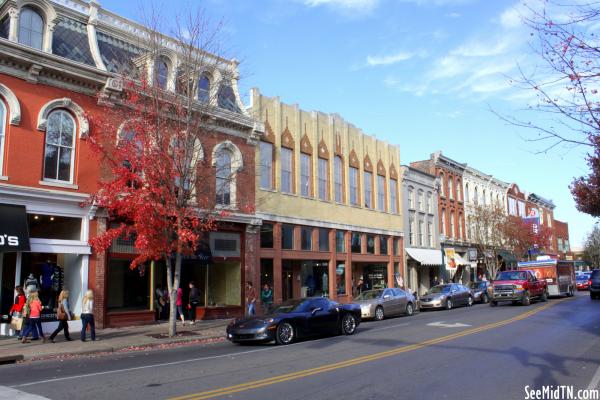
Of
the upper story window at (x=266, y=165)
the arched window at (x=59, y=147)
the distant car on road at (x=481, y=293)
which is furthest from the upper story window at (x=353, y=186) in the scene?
the arched window at (x=59, y=147)

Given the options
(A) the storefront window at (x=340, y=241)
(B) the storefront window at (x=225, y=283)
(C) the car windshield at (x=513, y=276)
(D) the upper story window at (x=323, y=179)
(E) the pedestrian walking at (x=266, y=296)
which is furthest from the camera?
(A) the storefront window at (x=340, y=241)

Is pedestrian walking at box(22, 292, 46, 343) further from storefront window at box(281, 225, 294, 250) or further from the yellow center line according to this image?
storefront window at box(281, 225, 294, 250)

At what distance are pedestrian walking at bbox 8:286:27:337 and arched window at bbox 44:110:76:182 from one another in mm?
3932

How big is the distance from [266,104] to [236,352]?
52.1 feet

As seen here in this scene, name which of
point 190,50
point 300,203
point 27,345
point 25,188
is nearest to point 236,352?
point 27,345

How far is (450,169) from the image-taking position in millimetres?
45562

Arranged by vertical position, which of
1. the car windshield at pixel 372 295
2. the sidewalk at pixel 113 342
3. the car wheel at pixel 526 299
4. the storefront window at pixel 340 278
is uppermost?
the storefront window at pixel 340 278

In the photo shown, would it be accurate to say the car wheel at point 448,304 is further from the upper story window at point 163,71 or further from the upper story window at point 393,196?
the upper story window at point 163,71

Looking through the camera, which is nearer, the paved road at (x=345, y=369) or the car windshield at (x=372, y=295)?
the paved road at (x=345, y=369)

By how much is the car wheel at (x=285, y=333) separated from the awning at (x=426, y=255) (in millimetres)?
23223

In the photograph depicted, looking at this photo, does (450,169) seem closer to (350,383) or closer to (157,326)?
(157,326)

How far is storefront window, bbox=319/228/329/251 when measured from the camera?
93.3 feet

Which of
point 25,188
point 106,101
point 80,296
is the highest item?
point 106,101

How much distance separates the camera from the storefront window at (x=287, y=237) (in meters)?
25.9
